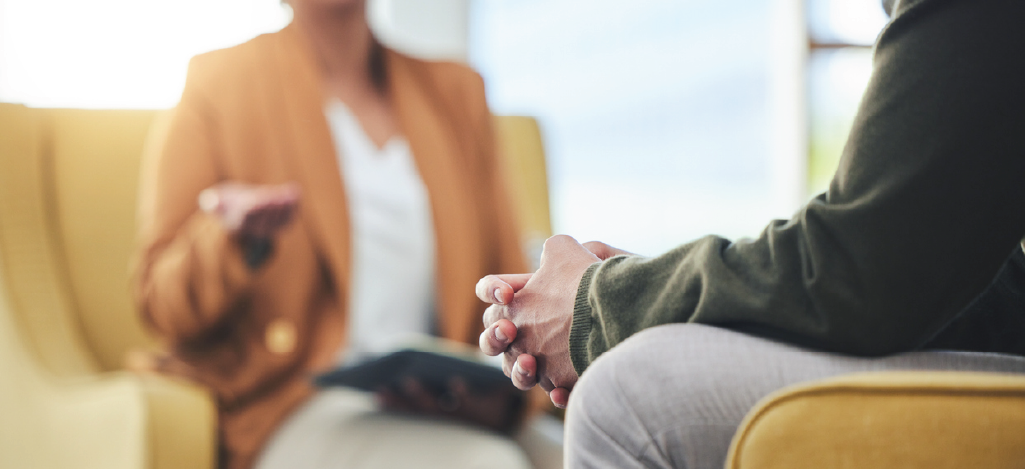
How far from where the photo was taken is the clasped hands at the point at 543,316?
40 cm

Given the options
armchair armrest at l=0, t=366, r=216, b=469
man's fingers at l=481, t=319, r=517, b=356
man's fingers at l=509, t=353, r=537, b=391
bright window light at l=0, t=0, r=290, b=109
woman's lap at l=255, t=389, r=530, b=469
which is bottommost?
woman's lap at l=255, t=389, r=530, b=469

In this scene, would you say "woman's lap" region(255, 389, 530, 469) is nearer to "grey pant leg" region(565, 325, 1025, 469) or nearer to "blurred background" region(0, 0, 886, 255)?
"grey pant leg" region(565, 325, 1025, 469)

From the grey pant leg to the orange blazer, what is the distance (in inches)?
24.2

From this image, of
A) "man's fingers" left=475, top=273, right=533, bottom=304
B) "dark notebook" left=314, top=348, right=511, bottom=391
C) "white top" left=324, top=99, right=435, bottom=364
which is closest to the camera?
"man's fingers" left=475, top=273, right=533, bottom=304

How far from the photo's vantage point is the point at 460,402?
34.7 inches

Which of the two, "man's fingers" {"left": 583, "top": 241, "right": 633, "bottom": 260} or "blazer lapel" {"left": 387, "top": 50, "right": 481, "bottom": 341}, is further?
"blazer lapel" {"left": 387, "top": 50, "right": 481, "bottom": 341}

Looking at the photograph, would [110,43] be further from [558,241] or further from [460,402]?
[558,241]

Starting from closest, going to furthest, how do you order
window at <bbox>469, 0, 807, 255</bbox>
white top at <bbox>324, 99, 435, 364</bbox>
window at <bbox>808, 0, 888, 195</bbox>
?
white top at <bbox>324, 99, 435, 364</bbox>
window at <bbox>469, 0, 807, 255</bbox>
window at <bbox>808, 0, 888, 195</bbox>

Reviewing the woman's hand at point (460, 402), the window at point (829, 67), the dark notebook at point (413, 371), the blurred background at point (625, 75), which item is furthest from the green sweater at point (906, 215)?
the window at point (829, 67)

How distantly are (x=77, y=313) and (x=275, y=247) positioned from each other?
0.39 m

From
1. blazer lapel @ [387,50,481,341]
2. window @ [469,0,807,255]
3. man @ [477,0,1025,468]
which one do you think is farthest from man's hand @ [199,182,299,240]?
window @ [469,0,807,255]

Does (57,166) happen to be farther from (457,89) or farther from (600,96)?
(600,96)

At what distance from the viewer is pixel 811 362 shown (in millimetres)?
335

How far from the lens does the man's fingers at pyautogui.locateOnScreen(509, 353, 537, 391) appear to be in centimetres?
40
